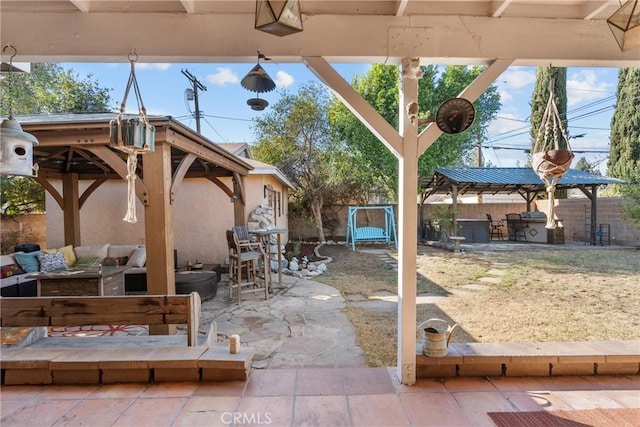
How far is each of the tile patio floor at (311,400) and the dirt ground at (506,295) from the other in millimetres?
866

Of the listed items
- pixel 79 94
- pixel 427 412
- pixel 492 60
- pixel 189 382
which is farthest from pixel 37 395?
pixel 79 94

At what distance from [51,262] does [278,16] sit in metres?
6.16

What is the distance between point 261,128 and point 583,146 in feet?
71.3

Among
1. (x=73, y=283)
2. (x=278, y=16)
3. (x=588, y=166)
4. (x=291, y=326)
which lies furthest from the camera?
(x=588, y=166)

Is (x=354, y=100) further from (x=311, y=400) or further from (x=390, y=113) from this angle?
(x=390, y=113)

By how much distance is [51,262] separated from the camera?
543 cm

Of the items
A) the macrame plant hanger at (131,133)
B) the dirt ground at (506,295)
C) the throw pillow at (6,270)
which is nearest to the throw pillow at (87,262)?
the throw pillow at (6,270)

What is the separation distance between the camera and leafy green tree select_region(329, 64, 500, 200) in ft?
34.0

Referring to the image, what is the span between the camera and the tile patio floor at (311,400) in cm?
192

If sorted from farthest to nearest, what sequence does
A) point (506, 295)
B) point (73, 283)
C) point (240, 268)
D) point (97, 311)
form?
point (506, 295) → point (240, 268) → point (73, 283) → point (97, 311)

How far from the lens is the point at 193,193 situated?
7844mm

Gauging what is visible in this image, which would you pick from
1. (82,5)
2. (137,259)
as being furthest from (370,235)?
(82,5)

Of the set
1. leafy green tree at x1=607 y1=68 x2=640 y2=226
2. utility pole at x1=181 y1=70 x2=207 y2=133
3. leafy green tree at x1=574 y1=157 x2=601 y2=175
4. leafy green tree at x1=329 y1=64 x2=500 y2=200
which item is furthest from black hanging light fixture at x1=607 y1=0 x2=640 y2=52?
leafy green tree at x1=574 y1=157 x2=601 y2=175

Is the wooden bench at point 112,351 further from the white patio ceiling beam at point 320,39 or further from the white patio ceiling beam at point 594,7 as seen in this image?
the white patio ceiling beam at point 594,7
